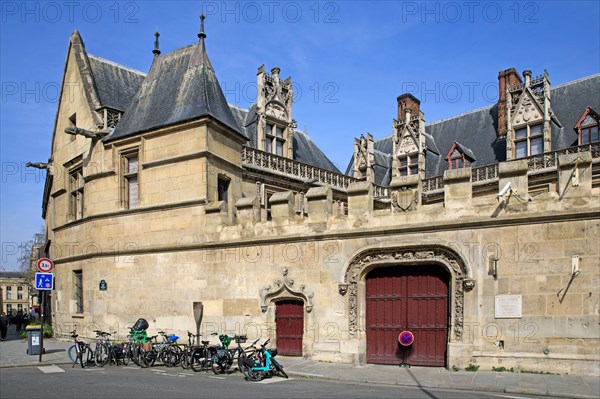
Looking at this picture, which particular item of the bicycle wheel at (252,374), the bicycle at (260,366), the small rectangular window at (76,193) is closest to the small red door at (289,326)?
the bicycle at (260,366)

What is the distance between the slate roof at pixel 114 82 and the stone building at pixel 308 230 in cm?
7

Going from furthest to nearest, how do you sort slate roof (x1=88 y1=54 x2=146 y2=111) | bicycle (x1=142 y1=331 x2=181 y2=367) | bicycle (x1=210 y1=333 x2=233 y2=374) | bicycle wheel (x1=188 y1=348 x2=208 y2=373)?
1. slate roof (x1=88 y1=54 x2=146 y2=111)
2. bicycle (x1=142 y1=331 x2=181 y2=367)
3. bicycle wheel (x1=188 y1=348 x2=208 y2=373)
4. bicycle (x1=210 y1=333 x2=233 y2=374)

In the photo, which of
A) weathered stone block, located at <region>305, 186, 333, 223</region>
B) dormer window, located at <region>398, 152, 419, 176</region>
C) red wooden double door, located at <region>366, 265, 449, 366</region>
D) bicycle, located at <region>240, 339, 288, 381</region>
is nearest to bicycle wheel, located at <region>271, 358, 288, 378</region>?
bicycle, located at <region>240, 339, 288, 381</region>

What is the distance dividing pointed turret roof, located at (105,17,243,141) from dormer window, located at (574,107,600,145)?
14.1 metres

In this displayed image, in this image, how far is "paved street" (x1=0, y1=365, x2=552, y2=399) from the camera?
369 inches

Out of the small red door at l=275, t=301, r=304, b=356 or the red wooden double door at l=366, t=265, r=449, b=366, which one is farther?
the small red door at l=275, t=301, r=304, b=356

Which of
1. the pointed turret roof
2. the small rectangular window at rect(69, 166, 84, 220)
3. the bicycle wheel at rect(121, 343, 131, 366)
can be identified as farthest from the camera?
the small rectangular window at rect(69, 166, 84, 220)

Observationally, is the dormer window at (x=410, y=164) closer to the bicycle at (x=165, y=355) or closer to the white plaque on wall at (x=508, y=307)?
the white plaque on wall at (x=508, y=307)

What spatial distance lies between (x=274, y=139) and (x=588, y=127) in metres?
13.2

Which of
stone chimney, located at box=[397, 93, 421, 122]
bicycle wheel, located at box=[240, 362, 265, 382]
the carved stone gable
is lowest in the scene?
bicycle wheel, located at box=[240, 362, 265, 382]

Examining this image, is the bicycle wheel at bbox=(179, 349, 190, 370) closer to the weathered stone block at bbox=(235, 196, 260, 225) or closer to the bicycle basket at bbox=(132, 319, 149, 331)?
the bicycle basket at bbox=(132, 319, 149, 331)

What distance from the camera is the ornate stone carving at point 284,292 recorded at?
14.4 meters

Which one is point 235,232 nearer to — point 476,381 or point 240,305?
point 240,305

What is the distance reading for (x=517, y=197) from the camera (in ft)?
39.3
